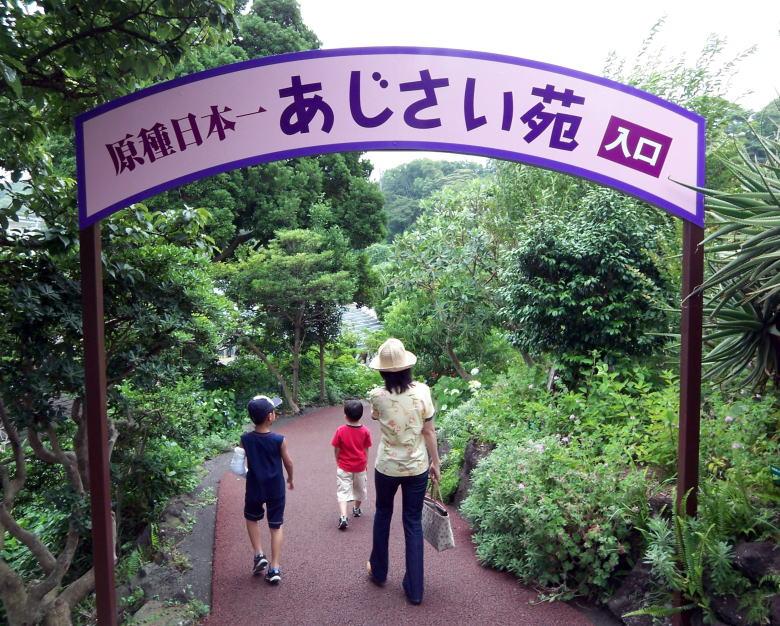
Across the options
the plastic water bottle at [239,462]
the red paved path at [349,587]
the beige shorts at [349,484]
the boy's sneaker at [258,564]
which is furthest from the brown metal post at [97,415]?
the beige shorts at [349,484]

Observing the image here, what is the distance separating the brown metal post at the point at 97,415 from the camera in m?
2.70

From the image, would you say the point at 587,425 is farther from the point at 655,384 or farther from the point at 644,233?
the point at 644,233

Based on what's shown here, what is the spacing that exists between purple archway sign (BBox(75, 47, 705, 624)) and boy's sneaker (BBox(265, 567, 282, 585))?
4.39ft

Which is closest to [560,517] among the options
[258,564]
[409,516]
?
[409,516]

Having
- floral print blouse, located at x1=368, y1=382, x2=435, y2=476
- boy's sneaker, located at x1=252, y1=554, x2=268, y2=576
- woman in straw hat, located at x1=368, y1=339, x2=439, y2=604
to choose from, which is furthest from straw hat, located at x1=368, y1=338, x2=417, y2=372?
boy's sneaker, located at x1=252, y1=554, x2=268, y2=576

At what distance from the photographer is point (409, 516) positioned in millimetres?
3508

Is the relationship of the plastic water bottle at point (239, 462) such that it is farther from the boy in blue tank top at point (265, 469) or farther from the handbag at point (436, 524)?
the handbag at point (436, 524)

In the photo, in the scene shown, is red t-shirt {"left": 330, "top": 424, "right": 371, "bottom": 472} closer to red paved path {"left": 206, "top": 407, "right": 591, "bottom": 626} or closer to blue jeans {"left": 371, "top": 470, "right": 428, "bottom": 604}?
red paved path {"left": 206, "top": 407, "right": 591, "bottom": 626}

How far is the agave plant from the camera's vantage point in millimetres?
2848

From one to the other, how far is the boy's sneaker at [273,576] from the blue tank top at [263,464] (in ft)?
1.68

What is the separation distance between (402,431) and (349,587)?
4.26 feet

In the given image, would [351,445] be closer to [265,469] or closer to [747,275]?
[265,469]

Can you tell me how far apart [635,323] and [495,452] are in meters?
2.08

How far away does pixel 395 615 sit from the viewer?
3506 mm
